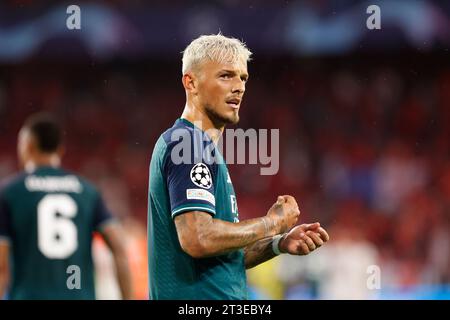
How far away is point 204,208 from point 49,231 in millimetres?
2067

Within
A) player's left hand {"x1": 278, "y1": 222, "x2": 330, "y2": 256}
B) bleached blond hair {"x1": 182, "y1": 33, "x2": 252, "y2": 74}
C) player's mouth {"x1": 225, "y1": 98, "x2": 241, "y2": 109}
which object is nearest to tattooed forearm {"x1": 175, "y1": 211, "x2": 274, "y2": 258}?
player's left hand {"x1": 278, "y1": 222, "x2": 330, "y2": 256}

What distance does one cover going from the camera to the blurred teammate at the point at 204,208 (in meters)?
3.24

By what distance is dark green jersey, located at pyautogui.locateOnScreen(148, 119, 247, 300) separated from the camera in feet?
10.9

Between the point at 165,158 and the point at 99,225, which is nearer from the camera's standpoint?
the point at 165,158

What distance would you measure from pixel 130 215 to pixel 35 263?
868cm

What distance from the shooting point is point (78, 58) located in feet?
51.0

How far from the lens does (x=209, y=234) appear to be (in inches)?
126

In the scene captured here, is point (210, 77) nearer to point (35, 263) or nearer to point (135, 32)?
point (35, 263)

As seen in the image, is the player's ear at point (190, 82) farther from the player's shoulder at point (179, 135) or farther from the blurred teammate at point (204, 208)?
the player's shoulder at point (179, 135)

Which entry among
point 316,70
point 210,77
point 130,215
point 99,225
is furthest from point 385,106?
point 210,77

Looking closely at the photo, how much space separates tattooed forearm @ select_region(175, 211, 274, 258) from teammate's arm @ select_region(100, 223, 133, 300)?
1968mm

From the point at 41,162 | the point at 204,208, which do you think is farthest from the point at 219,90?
the point at 41,162

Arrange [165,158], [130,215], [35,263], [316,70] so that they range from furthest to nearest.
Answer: [316,70]
[130,215]
[35,263]
[165,158]

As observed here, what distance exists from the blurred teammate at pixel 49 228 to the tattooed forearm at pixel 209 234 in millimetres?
1984
